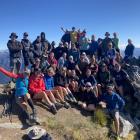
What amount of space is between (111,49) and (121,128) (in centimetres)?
638

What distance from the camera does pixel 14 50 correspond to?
1867cm

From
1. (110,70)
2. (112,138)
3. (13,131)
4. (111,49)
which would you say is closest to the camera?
(13,131)

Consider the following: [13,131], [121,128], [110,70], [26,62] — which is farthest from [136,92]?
[13,131]

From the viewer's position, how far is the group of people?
16.5 meters

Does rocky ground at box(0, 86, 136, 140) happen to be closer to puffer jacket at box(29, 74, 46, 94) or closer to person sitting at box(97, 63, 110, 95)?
puffer jacket at box(29, 74, 46, 94)

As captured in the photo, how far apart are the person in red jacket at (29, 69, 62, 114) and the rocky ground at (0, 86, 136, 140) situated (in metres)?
0.48

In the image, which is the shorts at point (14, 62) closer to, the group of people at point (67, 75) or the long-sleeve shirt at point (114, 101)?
the group of people at point (67, 75)

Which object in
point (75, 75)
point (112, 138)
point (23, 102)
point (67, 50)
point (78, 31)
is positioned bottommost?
point (112, 138)

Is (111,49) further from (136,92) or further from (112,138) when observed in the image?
(112,138)

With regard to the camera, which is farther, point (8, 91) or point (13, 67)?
point (13, 67)

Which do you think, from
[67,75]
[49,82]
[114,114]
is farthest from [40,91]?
[114,114]

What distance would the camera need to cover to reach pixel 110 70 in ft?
66.1

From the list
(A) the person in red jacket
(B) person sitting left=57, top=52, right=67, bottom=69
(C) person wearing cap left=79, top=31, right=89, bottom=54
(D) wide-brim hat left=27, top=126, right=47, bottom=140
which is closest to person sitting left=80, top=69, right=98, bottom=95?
(B) person sitting left=57, top=52, right=67, bottom=69

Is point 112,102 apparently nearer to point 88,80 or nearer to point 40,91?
point 88,80
